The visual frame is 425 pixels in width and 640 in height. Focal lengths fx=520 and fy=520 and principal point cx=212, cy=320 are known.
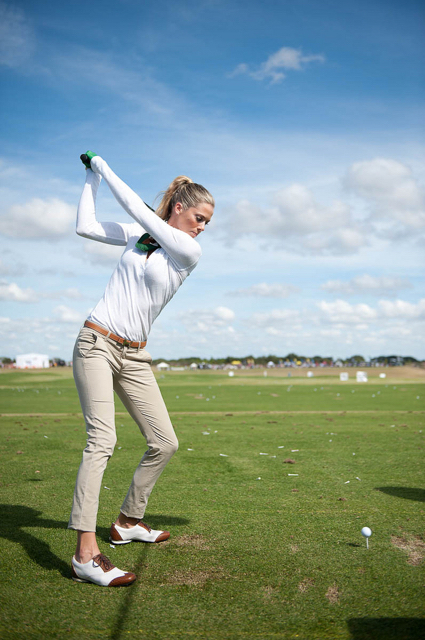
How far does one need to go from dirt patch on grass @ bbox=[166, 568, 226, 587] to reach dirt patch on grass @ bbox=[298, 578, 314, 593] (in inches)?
20.5

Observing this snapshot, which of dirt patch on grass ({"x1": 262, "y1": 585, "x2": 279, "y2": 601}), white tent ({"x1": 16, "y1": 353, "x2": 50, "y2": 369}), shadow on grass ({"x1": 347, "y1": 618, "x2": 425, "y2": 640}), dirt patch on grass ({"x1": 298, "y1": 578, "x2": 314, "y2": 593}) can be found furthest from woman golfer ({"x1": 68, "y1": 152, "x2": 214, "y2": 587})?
white tent ({"x1": 16, "y1": 353, "x2": 50, "y2": 369})

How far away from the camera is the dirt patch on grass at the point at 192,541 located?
13.6 ft

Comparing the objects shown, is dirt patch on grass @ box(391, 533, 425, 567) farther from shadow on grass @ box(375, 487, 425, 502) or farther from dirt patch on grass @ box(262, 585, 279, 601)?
shadow on grass @ box(375, 487, 425, 502)

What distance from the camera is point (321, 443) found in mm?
9508

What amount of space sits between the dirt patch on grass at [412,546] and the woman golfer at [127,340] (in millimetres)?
1944

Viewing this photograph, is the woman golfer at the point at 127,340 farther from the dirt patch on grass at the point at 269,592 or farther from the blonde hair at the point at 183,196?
the dirt patch on grass at the point at 269,592

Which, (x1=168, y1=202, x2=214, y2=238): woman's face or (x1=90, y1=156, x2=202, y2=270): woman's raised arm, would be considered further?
(x1=168, y1=202, x2=214, y2=238): woman's face

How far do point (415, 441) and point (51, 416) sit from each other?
10099mm

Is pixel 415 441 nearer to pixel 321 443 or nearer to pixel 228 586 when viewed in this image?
pixel 321 443

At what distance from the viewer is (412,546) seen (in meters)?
4.08

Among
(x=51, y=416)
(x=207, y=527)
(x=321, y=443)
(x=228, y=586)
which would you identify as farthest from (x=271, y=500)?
(x=51, y=416)

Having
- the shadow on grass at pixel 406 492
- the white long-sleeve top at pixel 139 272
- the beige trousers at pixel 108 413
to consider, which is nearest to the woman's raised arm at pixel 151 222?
the white long-sleeve top at pixel 139 272

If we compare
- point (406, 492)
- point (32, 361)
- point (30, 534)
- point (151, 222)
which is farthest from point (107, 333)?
point (32, 361)

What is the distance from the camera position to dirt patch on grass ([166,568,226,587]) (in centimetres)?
343
